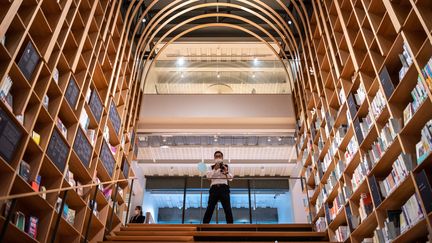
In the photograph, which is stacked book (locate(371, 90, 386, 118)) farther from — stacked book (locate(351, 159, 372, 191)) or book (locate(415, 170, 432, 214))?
book (locate(415, 170, 432, 214))

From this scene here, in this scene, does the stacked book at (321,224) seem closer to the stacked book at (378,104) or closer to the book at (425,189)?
the stacked book at (378,104)

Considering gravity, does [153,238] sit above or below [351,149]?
below

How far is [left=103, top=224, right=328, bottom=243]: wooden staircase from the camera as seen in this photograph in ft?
14.8

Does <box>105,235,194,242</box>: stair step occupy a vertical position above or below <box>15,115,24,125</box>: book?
below

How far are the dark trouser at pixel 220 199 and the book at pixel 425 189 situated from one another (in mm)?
3310

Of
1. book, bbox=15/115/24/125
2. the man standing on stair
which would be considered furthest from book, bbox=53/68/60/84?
the man standing on stair

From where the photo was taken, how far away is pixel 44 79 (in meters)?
3.64

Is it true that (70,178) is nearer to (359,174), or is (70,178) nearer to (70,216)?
(70,216)

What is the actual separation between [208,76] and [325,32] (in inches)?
133

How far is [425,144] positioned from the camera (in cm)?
270

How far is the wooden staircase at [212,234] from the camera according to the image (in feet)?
14.8

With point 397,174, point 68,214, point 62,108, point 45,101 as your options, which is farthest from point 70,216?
point 397,174

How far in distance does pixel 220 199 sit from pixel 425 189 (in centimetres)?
349

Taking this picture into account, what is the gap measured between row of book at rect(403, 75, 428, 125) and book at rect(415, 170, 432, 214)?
19.9 inches
